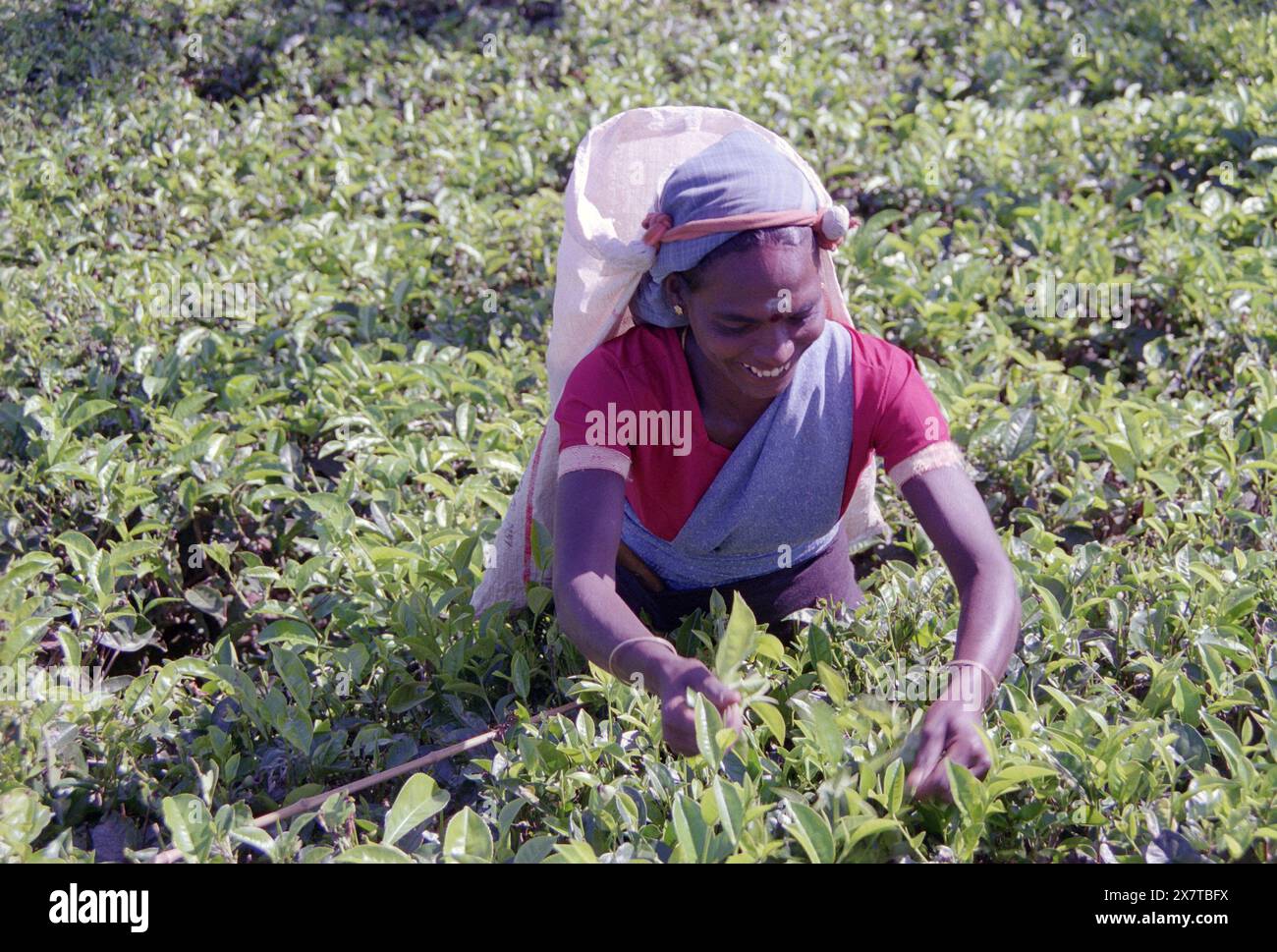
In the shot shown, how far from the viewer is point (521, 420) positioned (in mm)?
3768

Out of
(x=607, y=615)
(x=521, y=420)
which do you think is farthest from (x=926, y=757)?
(x=521, y=420)

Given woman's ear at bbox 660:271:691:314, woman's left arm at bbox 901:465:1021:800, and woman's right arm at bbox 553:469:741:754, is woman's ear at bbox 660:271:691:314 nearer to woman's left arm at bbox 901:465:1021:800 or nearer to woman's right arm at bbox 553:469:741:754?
woman's right arm at bbox 553:469:741:754

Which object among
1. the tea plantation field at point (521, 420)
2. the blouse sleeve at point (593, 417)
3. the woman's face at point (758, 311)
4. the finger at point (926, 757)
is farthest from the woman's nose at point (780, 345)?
the finger at point (926, 757)

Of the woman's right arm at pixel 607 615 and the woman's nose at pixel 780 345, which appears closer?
the woman's right arm at pixel 607 615

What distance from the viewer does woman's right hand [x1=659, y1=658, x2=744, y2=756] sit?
6.72ft

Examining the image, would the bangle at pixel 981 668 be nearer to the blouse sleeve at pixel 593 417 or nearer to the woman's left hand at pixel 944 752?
the woman's left hand at pixel 944 752

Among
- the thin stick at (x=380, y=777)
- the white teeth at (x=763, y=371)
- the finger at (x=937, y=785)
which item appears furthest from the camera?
the white teeth at (x=763, y=371)

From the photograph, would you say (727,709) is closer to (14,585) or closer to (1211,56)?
(14,585)

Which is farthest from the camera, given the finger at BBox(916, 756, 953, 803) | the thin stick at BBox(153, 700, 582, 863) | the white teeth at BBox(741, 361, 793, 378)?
the white teeth at BBox(741, 361, 793, 378)

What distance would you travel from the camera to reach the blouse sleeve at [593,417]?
2371 millimetres

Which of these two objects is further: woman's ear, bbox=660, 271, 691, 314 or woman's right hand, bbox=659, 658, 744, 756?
woman's ear, bbox=660, 271, 691, 314

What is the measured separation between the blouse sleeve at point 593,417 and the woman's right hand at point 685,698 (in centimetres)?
45

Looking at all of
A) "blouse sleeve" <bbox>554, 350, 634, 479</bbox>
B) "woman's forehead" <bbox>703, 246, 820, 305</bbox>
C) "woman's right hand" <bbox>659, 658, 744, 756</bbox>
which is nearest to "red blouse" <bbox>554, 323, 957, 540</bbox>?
"blouse sleeve" <bbox>554, 350, 634, 479</bbox>

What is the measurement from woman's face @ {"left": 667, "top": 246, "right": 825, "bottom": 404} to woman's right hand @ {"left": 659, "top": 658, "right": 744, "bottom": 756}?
0.54 meters
